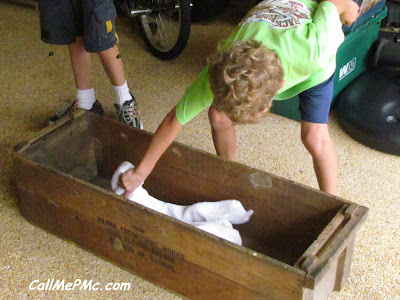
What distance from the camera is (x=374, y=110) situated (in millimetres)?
1663

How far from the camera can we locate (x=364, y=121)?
1640mm

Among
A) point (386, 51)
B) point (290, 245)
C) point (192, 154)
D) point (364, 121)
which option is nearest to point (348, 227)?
point (290, 245)

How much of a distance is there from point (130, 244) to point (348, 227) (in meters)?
0.47

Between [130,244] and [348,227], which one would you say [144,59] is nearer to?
[130,244]

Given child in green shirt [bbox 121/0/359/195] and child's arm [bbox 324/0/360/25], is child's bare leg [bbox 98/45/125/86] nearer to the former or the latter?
child in green shirt [bbox 121/0/359/195]

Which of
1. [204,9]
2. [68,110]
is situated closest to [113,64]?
[68,110]

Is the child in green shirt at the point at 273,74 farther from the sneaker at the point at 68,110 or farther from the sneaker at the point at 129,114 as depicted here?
the sneaker at the point at 68,110

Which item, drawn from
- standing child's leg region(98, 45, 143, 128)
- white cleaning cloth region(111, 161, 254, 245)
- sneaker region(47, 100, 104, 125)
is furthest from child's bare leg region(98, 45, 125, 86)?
white cleaning cloth region(111, 161, 254, 245)

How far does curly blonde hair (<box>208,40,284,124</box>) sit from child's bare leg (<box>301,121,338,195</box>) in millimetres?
294

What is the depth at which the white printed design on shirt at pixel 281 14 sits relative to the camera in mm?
1080

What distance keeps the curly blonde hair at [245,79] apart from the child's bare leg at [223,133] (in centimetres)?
34

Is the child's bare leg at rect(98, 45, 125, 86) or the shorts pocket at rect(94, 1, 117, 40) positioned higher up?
the shorts pocket at rect(94, 1, 117, 40)

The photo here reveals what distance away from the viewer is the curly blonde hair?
0.93 m

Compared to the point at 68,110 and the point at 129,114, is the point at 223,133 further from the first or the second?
the point at 68,110
